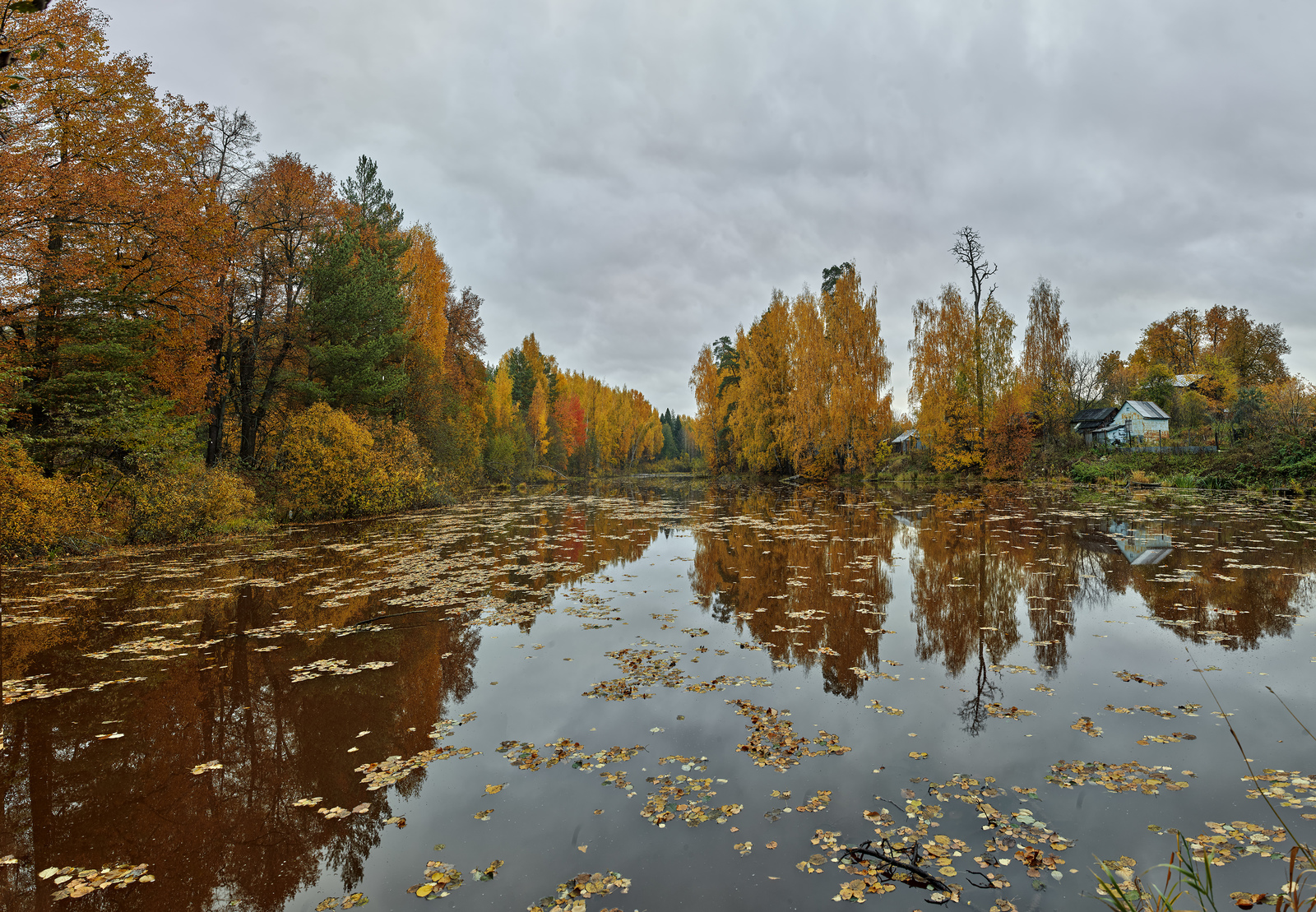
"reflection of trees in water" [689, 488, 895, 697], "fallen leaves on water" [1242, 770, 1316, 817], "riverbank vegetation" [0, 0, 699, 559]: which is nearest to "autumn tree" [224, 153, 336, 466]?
"riverbank vegetation" [0, 0, 699, 559]

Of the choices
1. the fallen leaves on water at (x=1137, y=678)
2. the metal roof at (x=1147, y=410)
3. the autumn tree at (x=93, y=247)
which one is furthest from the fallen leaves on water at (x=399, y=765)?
the metal roof at (x=1147, y=410)

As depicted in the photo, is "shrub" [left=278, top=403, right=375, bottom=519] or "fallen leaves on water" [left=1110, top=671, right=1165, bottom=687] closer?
"fallen leaves on water" [left=1110, top=671, right=1165, bottom=687]

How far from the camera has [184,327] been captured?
1769cm

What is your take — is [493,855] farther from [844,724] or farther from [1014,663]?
[1014,663]

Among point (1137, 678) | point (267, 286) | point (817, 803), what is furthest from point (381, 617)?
point (267, 286)

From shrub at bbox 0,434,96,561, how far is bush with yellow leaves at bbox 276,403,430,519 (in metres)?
5.81

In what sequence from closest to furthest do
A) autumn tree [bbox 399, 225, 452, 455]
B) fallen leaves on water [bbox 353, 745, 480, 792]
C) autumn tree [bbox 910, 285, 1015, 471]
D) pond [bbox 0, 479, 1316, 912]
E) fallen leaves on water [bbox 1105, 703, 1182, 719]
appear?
pond [bbox 0, 479, 1316, 912] → fallen leaves on water [bbox 353, 745, 480, 792] → fallen leaves on water [bbox 1105, 703, 1182, 719] → autumn tree [bbox 399, 225, 452, 455] → autumn tree [bbox 910, 285, 1015, 471]

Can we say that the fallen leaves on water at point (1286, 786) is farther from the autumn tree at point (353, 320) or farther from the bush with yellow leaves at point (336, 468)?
the autumn tree at point (353, 320)

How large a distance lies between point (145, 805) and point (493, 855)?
251cm

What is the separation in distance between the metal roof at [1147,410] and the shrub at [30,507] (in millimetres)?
56523

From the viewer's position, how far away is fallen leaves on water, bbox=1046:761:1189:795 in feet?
11.6

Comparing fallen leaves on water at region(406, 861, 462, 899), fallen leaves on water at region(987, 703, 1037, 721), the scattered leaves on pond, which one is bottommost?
fallen leaves on water at region(406, 861, 462, 899)

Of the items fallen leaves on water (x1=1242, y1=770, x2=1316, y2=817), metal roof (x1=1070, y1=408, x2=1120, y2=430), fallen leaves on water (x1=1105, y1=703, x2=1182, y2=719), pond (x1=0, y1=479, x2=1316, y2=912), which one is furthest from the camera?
metal roof (x1=1070, y1=408, x2=1120, y2=430)

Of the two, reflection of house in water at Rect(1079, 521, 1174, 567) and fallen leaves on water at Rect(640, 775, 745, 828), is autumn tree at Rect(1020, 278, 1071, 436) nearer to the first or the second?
reflection of house in water at Rect(1079, 521, 1174, 567)
